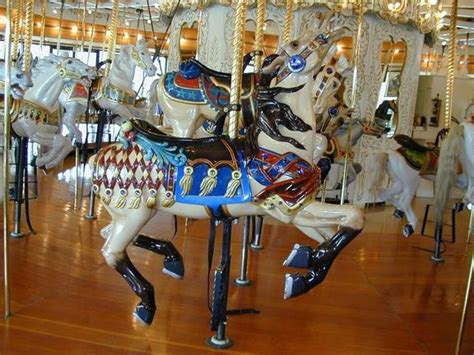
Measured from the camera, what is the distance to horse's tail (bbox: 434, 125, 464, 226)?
3.62 meters

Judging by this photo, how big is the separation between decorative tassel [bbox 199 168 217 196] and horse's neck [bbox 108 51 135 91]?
104 inches

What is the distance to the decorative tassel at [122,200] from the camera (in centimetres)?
214

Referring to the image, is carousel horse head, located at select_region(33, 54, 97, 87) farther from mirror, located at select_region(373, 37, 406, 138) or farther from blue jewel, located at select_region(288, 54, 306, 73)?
mirror, located at select_region(373, 37, 406, 138)

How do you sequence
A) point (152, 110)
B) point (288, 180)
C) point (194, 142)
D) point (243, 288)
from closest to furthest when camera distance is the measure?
point (288, 180) → point (194, 142) → point (243, 288) → point (152, 110)

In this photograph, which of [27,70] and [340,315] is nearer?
[340,315]

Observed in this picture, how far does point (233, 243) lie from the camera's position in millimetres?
4055

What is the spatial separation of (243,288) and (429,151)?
261 centimetres

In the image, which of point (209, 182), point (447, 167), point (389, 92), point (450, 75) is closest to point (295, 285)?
point (209, 182)

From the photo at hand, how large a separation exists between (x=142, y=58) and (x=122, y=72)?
0.25 m

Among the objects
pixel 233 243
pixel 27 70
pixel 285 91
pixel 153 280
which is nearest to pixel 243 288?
pixel 153 280

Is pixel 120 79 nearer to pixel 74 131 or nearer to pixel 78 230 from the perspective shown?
pixel 74 131

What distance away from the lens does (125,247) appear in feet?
7.22

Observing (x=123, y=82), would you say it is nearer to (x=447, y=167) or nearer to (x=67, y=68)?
(x=67, y=68)

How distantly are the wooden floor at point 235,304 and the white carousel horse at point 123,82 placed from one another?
3.61ft
